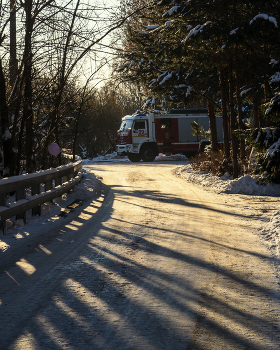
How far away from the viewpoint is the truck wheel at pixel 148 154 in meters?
35.1

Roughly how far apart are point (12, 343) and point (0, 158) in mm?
7918

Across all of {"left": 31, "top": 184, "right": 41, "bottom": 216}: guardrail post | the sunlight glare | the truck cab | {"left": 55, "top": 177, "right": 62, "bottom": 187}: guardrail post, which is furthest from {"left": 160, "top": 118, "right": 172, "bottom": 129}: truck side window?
the sunlight glare

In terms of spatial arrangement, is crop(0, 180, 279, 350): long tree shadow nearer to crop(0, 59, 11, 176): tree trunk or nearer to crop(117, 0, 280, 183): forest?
crop(0, 59, 11, 176): tree trunk

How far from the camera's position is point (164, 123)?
118 ft

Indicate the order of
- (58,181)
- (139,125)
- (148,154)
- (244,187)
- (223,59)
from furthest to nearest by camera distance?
(148,154), (139,125), (223,59), (244,187), (58,181)

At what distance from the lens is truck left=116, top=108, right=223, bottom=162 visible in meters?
34.4

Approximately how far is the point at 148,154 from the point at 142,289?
3084 centimetres

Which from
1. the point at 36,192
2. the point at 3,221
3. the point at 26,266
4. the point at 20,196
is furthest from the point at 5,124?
the point at 26,266

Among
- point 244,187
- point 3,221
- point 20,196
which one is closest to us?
point 3,221

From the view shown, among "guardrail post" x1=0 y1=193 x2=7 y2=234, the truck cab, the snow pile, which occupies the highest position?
the truck cab

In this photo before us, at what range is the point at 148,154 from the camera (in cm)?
3519

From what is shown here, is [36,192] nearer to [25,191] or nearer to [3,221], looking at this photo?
[25,191]

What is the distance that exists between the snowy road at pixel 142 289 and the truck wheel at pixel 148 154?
2661 centimetres

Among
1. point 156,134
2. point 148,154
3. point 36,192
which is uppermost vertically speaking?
point 156,134
